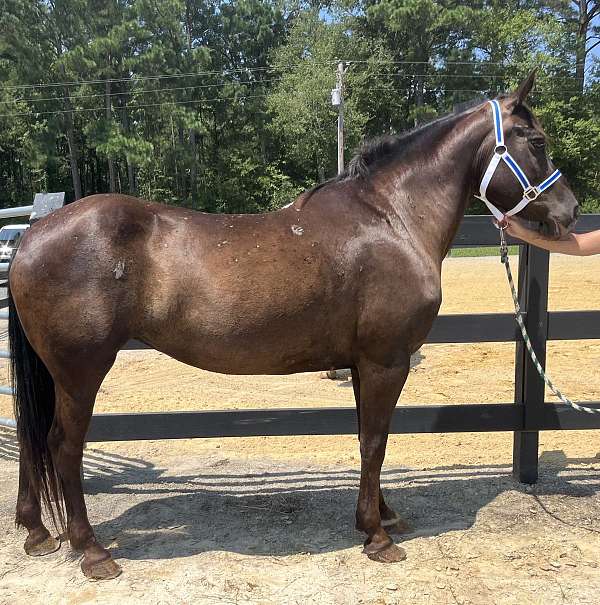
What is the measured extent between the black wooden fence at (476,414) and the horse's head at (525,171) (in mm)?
642

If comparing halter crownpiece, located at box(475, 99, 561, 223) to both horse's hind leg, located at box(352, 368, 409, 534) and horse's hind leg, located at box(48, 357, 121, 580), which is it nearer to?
horse's hind leg, located at box(352, 368, 409, 534)

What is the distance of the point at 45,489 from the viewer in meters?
2.87

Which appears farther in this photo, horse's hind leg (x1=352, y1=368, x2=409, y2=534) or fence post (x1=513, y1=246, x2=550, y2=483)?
fence post (x1=513, y1=246, x2=550, y2=483)

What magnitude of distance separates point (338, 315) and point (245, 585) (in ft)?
4.34

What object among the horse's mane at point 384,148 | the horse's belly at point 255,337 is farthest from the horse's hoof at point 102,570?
the horse's mane at point 384,148

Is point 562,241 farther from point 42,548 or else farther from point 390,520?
point 42,548

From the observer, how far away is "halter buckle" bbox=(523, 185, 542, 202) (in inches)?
107

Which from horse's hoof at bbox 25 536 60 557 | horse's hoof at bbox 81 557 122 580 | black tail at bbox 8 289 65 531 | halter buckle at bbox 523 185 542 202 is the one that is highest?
halter buckle at bbox 523 185 542 202

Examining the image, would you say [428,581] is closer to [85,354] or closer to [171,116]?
[85,354]

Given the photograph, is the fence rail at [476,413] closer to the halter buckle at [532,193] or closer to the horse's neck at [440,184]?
the horse's neck at [440,184]

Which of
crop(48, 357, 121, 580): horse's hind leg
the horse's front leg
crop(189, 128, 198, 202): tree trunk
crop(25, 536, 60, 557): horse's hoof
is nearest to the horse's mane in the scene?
the horse's front leg

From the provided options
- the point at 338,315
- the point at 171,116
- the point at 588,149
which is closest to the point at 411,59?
the point at 588,149

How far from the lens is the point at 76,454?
2691mm

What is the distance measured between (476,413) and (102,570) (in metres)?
2.33
